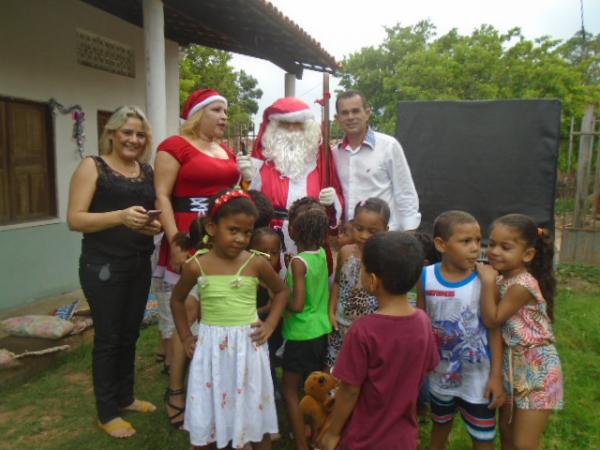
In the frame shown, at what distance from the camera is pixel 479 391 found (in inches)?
83.9

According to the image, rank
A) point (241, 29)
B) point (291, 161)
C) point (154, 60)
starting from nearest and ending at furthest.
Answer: point (291, 161) < point (154, 60) < point (241, 29)

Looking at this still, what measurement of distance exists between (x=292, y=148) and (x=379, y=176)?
0.59 meters

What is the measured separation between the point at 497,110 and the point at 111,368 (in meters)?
4.59

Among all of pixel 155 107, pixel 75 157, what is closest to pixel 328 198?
pixel 155 107

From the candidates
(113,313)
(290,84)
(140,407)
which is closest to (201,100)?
(113,313)

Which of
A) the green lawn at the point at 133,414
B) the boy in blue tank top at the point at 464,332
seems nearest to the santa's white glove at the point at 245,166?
the boy in blue tank top at the point at 464,332

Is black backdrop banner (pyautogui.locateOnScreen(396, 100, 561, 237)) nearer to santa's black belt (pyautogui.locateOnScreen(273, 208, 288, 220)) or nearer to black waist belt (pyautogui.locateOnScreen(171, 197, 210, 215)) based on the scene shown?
santa's black belt (pyautogui.locateOnScreen(273, 208, 288, 220))

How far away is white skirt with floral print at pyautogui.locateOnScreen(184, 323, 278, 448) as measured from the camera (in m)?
2.16

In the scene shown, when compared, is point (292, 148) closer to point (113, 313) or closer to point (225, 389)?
point (113, 313)

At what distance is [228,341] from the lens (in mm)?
2195

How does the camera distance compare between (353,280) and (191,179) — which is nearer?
(353,280)

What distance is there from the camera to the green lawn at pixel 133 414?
2.77 metres

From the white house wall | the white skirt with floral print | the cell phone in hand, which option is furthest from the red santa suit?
the white house wall

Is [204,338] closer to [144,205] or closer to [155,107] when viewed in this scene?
[144,205]
